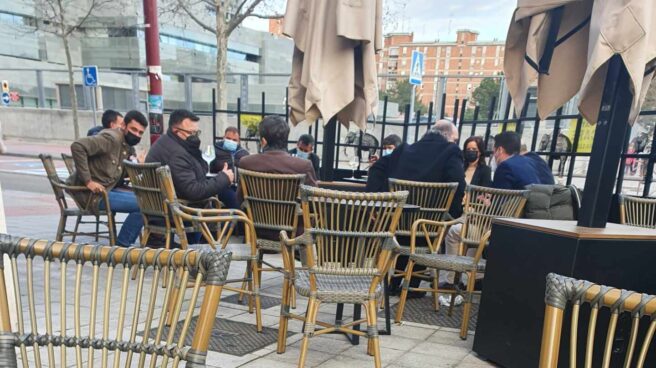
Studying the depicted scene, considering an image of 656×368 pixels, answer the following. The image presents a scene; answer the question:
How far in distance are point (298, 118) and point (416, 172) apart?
1113 millimetres

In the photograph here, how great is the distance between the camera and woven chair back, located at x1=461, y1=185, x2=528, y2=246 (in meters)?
3.11

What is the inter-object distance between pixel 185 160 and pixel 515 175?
2.79m

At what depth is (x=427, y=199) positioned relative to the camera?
3.45m

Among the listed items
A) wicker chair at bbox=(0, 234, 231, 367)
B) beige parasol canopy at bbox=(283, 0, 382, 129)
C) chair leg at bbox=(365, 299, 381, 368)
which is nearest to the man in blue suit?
beige parasol canopy at bbox=(283, 0, 382, 129)

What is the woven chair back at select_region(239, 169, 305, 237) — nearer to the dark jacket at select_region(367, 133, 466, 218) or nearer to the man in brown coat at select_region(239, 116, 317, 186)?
the man in brown coat at select_region(239, 116, 317, 186)

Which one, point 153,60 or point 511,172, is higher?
point 153,60

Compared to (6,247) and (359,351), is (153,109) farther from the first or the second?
(6,247)

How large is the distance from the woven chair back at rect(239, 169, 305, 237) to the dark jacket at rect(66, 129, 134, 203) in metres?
2.02

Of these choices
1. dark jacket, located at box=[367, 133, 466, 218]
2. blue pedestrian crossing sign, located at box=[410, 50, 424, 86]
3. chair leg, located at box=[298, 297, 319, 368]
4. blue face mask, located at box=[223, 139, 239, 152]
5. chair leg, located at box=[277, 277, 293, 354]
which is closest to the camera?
chair leg, located at box=[298, 297, 319, 368]

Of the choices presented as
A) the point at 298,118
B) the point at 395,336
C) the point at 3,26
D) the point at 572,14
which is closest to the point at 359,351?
the point at 395,336

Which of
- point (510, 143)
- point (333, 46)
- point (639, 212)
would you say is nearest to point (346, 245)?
point (333, 46)

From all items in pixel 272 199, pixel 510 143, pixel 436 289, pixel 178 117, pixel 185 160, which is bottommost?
pixel 436 289

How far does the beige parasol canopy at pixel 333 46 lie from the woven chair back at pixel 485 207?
1043 mm

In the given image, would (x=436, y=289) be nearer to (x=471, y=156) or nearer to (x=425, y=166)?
(x=425, y=166)
